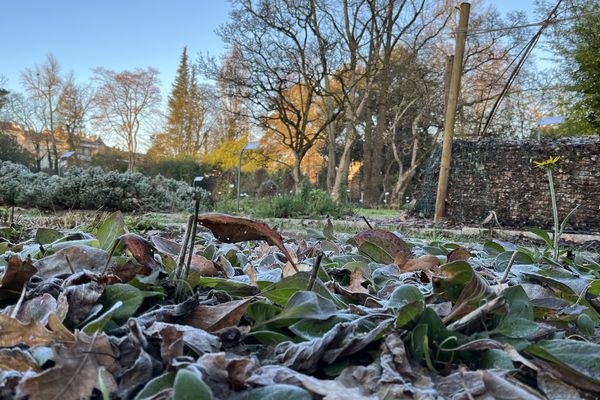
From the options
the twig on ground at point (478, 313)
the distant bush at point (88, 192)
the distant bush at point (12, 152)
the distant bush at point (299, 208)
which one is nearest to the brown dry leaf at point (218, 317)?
the twig on ground at point (478, 313)

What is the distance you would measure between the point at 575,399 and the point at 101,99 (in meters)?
24.9

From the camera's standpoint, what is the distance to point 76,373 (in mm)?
340

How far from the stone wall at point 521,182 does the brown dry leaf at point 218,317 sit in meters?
5.06

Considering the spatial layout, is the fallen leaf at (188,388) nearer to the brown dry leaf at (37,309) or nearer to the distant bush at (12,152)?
the brown dry leaf at (37,309)

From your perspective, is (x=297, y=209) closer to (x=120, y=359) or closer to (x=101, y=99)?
(x=120, y=359)

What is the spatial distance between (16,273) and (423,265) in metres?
0.58

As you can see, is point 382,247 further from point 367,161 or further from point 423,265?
point 367,161

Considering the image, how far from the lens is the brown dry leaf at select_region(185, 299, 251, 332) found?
443 millimetres

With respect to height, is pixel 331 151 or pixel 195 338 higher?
pixel 331 151

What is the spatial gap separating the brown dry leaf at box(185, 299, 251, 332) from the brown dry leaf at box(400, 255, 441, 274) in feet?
1.27

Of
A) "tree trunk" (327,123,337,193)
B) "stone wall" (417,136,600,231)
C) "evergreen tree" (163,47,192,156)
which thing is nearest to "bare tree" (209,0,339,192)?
"tree trunk" (327,123,337,193)

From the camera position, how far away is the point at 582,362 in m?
0.40

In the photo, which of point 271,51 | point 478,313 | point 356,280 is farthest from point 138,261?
point 271,51

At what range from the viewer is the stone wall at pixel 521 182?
484cm
